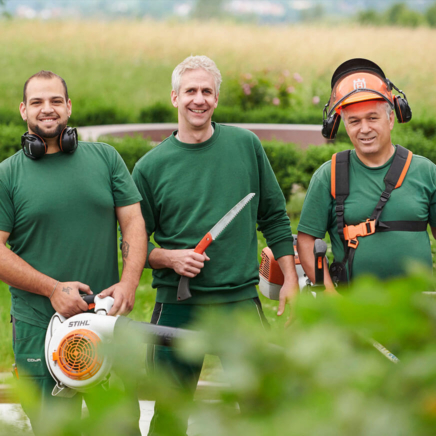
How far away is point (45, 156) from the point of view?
8.30ft

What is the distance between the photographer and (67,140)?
8.19ft

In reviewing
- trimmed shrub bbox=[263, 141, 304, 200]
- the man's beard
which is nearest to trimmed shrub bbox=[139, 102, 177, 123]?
trimmed shrub bbox=[263, 141, 304, 200]

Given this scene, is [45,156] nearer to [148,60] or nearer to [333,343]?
[333,343]

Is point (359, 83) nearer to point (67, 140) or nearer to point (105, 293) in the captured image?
point (67, 140)

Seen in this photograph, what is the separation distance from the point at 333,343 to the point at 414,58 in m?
31.6

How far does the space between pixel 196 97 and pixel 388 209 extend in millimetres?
985

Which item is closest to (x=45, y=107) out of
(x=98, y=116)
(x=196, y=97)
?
(x=196, y=97)

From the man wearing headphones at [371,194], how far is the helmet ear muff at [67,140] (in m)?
1.06

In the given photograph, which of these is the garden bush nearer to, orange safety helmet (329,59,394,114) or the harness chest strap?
orange safety helmet (329,59,394,114)

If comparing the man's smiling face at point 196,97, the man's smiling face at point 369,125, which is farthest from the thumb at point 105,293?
the man's smiling face at point 369,125

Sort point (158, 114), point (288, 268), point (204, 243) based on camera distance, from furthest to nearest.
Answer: point (158, 114)
point (288, 268)
point (204, 243)

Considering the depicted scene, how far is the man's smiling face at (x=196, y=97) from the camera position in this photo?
2.67 metres

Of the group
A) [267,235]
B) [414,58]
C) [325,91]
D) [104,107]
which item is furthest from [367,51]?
[267,235]

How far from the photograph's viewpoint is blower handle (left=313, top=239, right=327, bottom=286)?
2527 mm
